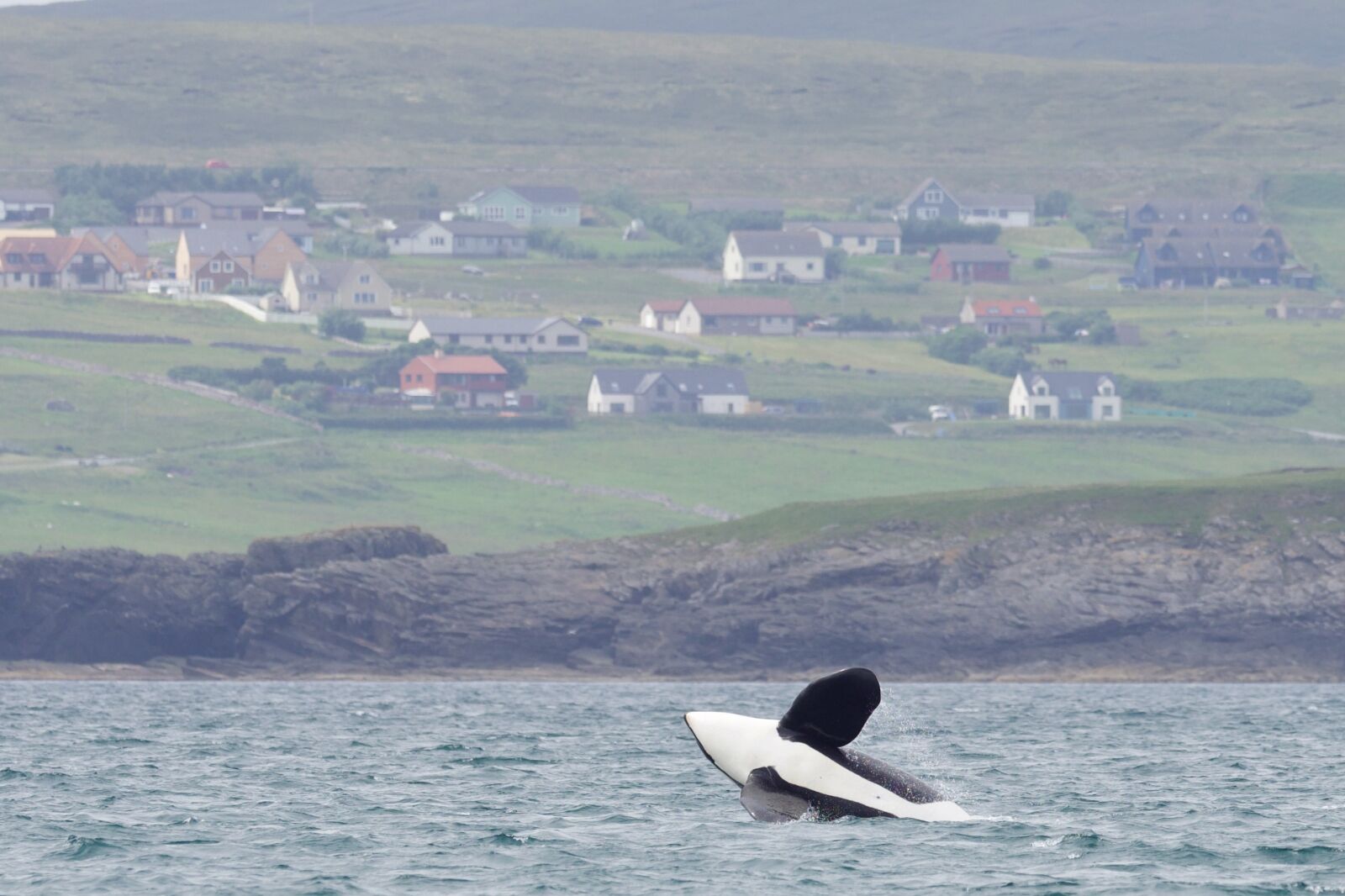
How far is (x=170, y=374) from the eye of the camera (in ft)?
591

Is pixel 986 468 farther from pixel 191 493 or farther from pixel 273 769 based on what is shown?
pixel 273 769

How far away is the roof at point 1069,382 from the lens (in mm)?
192625

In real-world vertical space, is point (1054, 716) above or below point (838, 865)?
below

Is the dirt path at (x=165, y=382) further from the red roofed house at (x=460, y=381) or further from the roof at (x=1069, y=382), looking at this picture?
the roof at (x=1069, y=382)

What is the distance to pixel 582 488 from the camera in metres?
156

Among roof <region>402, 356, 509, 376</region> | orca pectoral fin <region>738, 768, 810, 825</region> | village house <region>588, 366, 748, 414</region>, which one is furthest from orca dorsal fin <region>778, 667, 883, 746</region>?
roof <region>402, 356, 509, 376</region>

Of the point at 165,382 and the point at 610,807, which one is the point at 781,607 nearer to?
→ the point at 610,807

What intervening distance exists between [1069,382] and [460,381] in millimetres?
46681

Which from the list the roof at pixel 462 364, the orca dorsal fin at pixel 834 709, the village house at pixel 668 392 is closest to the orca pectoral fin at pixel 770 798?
the orca dorsal fin at pixel 834 709

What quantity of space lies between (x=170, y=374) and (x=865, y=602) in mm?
82258

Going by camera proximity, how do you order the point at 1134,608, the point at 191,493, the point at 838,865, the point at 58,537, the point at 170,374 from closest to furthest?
the point at 838,865, the point at 1134,608, the point at 58,537, the point at 191,493, the point at 170,374

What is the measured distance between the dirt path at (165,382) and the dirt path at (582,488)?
1168cm

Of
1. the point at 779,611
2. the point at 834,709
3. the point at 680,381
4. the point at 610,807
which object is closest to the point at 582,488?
the point at 680,381

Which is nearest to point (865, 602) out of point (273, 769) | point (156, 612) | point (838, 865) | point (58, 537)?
point (156, 612)
